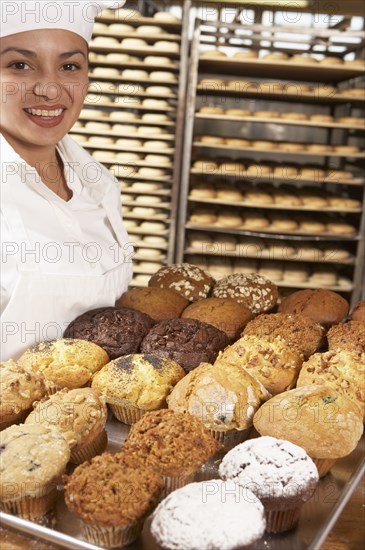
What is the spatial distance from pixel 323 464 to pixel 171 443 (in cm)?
35

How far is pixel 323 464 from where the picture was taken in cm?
125

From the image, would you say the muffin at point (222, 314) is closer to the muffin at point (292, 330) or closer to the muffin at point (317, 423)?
the muffin at point (292, 330)

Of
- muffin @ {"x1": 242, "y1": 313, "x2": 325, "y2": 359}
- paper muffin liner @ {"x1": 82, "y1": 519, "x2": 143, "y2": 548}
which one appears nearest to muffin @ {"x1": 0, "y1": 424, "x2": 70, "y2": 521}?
paper muffin liner @ {"x1": 82, "y1": 519, "x2": 143, "y2": 548}

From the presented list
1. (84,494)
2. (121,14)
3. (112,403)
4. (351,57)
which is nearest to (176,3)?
(121,14)

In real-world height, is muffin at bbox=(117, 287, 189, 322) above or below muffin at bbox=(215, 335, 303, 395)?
above

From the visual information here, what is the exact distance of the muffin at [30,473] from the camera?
106 cm

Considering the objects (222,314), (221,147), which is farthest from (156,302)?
(221,147)

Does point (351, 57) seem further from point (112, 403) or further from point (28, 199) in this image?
point (112, 403)

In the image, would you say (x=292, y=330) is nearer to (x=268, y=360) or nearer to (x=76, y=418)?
(x=268, y=360)

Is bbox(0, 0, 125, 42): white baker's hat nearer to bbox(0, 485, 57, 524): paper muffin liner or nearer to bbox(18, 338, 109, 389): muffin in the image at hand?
bbox(18, 338, 109, 389): muffin

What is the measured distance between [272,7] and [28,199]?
3380 mm

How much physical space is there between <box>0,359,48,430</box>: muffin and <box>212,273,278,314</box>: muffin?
99 cm

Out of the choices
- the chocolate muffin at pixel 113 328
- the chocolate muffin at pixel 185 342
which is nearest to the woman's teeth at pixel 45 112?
Answer: the chocolate muffin at pixel 113 328

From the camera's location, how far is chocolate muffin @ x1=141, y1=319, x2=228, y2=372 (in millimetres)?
1576
